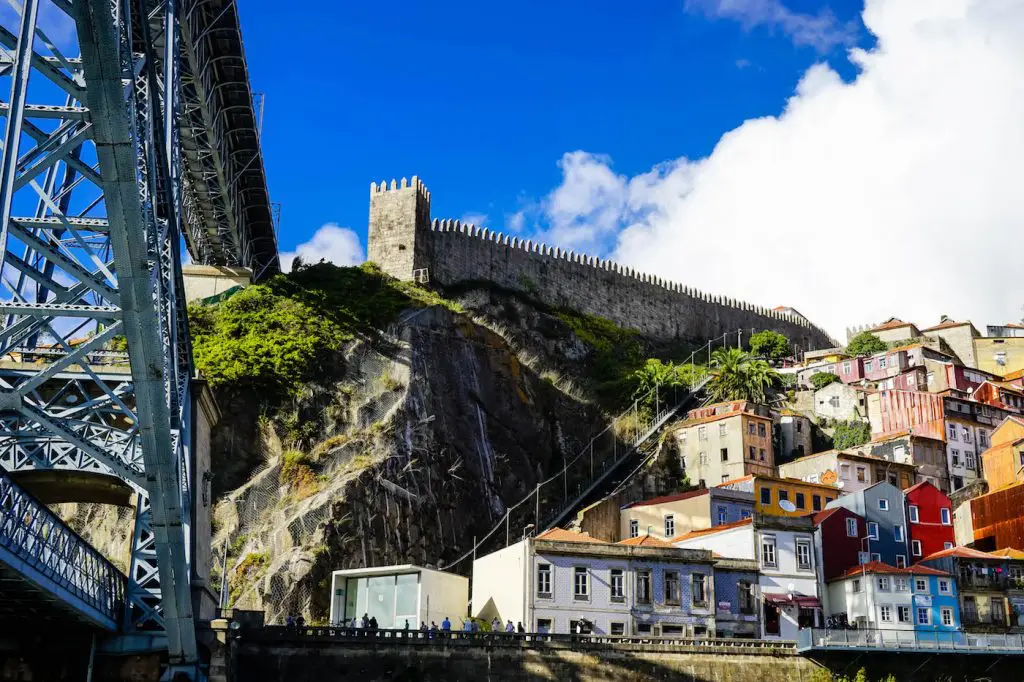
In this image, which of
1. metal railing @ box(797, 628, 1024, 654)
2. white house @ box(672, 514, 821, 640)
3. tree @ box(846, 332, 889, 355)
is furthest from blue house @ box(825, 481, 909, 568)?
tree @ box(846, 332, 889, 355)

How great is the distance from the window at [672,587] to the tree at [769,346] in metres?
53.4

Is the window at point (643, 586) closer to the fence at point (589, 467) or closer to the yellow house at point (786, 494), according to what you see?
the fence at point (589, 467)

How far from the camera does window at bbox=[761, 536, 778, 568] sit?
52.6 meters

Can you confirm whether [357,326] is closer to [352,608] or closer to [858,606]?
[352,608]

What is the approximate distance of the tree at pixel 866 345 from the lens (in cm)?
9569

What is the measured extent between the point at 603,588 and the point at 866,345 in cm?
5486

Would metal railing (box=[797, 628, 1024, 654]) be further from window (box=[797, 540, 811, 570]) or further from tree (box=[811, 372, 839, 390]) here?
tree (box=[811, 372, 839, 390])

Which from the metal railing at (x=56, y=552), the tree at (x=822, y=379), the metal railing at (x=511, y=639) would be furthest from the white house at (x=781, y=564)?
the tree at (x=822, y=379)

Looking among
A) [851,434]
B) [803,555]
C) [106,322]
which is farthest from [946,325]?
[106,322]

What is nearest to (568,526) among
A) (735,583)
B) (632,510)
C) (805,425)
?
(632,510)

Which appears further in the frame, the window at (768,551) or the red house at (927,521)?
the red house at (927,521)

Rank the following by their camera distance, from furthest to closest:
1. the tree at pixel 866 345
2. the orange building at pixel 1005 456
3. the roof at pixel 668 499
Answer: the tree at pixel 866 345, the orange building at pixel 1005 456, the roof at pixel 668 499

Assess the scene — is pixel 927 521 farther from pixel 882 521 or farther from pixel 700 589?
pixel 700 589

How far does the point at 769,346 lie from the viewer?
102 metres
